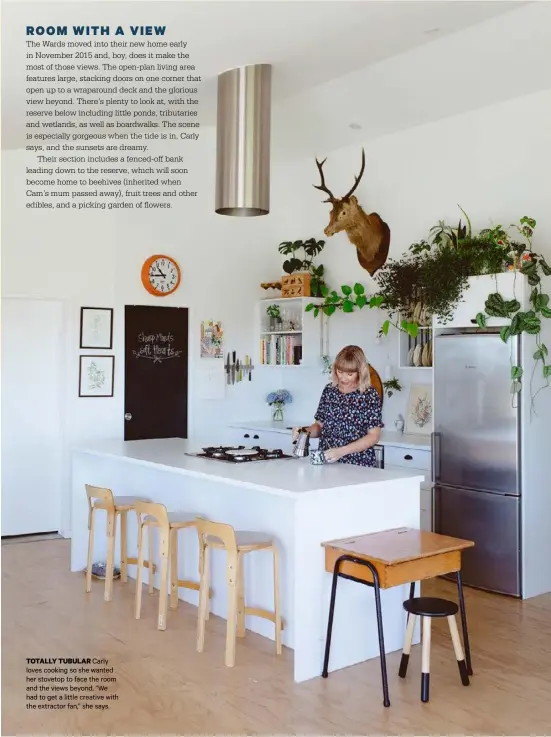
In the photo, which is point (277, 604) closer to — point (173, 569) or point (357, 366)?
point (173, 569)

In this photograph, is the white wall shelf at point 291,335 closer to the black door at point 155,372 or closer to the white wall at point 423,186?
the white wall at point 423,186

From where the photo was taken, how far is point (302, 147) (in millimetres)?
6711

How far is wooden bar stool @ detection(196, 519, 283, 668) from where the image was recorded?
3.53m

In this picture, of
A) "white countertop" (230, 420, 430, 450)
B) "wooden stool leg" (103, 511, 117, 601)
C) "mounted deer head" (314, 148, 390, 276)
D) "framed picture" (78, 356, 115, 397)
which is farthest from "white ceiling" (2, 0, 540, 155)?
"white countertop" (230, 420, 430, 450)

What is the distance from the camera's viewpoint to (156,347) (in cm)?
657

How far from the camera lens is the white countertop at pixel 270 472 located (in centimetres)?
350

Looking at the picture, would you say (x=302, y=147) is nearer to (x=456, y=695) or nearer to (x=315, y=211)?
(x=315, y=211)

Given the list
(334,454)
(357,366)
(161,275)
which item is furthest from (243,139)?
(161,275)

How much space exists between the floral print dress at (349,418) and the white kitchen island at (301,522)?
27cm

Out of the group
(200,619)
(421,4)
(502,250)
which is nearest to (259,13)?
(421,4)

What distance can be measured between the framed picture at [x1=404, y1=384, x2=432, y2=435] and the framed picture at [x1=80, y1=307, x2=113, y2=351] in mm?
2499

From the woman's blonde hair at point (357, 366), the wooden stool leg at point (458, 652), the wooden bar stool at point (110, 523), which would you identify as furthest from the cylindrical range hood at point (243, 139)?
the wooden stool leg at point (458, 652)

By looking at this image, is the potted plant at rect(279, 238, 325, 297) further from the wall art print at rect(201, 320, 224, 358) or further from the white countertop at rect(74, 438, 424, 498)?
the white countertop at rect(74, 438, 424, 498)

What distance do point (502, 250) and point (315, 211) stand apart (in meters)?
2.50
